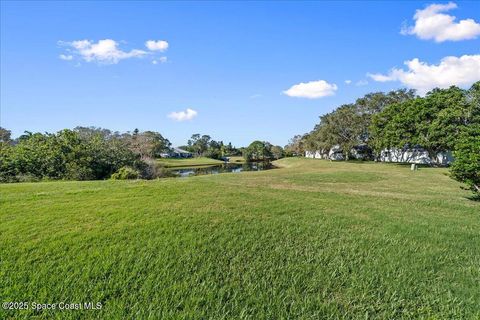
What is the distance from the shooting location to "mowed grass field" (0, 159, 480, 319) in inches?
129

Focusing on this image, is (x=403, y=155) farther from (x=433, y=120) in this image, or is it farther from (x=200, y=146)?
(x=200, y=146)

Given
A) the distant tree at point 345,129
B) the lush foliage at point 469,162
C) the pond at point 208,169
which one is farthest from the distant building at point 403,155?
the lush foliage at point 469,162

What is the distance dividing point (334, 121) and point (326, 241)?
42.1 m

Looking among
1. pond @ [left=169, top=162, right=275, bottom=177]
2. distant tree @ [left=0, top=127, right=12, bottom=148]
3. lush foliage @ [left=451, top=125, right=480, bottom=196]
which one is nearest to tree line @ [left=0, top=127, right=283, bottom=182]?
pond @ [left=169, top=162, right=275, bottom=177]

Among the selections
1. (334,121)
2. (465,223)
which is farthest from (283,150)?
(465,223)

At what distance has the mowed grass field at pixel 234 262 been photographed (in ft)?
10.7

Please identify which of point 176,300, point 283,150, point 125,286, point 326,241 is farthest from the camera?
point 283,150

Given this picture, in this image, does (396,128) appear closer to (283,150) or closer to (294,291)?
(294,291)

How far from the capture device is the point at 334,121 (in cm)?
4416

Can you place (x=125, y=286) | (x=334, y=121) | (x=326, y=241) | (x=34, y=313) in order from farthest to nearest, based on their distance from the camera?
(x=334, y=121), (x=326, y=241), (x=125, y=286), (x=34, y=313)

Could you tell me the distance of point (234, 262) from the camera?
4184 millimetres

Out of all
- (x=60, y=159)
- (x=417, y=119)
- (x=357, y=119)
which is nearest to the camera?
(x=60, y=159)

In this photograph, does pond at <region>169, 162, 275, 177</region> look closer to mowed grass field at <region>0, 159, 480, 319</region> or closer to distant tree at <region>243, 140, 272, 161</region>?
distant tree at <region>243, 140, 272, 161</region>

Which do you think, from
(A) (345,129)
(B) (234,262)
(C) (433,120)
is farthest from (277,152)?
(B) (234,262)
